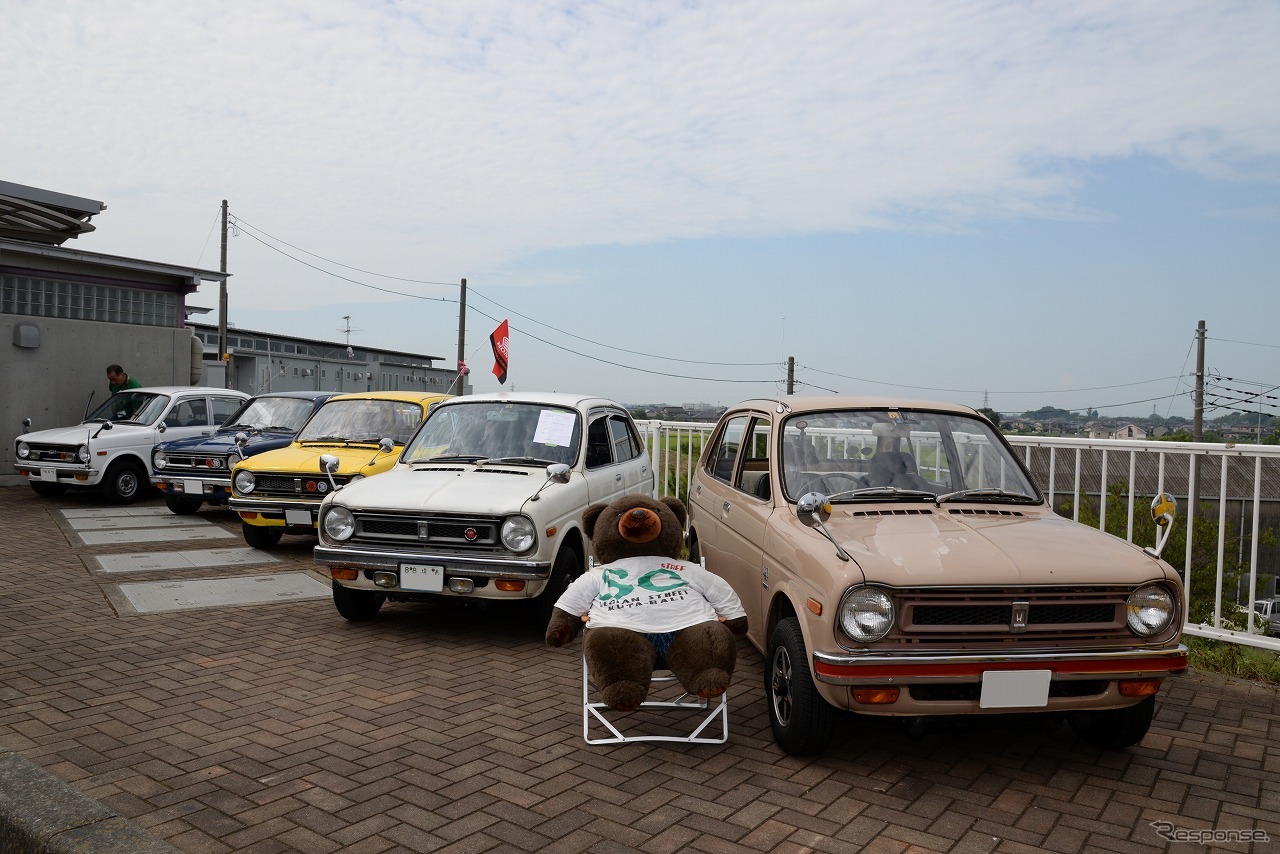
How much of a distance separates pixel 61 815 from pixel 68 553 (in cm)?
713

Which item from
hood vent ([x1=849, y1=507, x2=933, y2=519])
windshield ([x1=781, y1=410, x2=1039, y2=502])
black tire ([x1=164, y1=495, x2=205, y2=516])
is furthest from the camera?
black tire ([x1=164, y1=495, x2=205, y2=516])

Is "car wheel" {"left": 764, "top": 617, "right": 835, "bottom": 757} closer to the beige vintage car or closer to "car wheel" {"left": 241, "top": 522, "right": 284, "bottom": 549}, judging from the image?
the beige vintage car

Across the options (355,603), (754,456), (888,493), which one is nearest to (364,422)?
(355,603)

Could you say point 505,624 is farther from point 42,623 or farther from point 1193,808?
point 1193,808

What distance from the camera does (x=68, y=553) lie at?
9672 mm

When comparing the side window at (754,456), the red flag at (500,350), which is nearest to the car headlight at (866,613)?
the side window at (754,456)

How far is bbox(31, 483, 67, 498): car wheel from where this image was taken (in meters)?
14.1

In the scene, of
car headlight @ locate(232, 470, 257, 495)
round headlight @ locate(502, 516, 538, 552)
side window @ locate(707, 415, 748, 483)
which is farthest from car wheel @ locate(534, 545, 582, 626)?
car headlight @ locate(232, 470, 257, 495)

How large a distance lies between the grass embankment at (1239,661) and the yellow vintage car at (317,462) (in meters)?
6.93

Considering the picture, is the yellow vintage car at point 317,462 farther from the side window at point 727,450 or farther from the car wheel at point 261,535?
the side window at point 727,450

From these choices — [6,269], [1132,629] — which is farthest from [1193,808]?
[6,269]

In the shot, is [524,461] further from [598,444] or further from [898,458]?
[898,458]

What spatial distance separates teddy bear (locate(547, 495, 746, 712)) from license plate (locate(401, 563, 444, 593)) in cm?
163

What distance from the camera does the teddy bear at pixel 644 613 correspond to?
445cm
